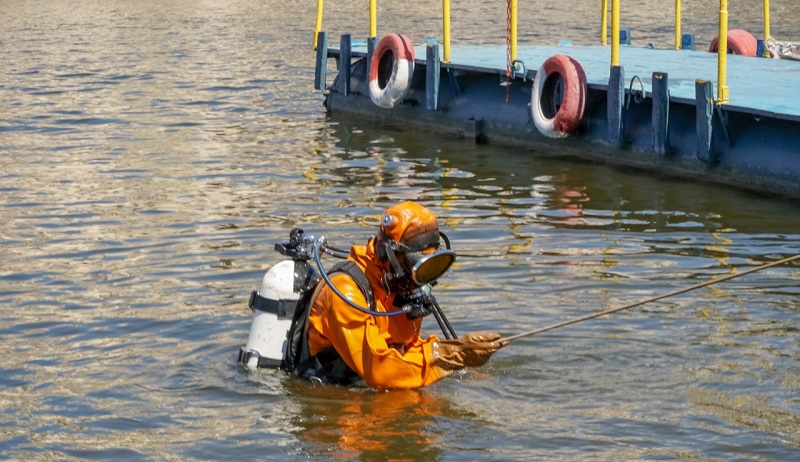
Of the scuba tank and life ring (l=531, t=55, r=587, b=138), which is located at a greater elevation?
life ring (l=531, t=55, r=587, b=138)

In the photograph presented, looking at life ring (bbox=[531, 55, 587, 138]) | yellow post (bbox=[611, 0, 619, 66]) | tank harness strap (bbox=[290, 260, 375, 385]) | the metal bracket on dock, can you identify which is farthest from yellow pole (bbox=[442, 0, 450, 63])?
tank harness strap (bbox=[290, 260, 375, 385])

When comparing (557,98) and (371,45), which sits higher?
(371,45)

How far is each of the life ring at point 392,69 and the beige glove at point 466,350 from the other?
36.1 feet

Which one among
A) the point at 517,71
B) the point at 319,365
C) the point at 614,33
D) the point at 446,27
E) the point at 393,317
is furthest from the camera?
the point at 446,27

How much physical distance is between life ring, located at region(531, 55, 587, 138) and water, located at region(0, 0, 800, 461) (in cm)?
50

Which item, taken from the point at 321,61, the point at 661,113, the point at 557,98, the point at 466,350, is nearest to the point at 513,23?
the point at 557,98

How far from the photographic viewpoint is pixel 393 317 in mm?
6844

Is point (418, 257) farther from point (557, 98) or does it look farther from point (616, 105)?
point (557, 98)

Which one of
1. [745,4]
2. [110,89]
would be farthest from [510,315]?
A: [745,4]

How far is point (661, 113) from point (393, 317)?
7.36 m

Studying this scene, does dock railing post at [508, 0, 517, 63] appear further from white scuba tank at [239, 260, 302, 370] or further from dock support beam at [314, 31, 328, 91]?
white scuba tank at [239, 260, 302, 370]

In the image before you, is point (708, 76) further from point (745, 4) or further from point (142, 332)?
point (745, 4)

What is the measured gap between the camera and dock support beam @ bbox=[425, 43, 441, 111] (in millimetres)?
17062

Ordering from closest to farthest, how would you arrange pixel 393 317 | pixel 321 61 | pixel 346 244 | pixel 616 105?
pixel 393 317
pixel 346 244
pixel 616 105
pixel 321 61
